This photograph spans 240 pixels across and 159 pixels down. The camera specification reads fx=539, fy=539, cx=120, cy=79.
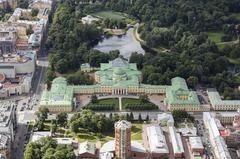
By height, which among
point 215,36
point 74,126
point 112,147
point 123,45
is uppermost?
point 112,147

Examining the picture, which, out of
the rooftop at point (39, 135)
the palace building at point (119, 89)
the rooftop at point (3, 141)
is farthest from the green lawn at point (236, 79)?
the rooftop at point (3, 141)

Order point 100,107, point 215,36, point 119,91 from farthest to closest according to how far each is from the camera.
Answer: point 215,36, point 119,91, point 100,107

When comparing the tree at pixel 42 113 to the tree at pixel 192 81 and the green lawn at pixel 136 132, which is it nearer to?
the green lawn at pixel 136 132

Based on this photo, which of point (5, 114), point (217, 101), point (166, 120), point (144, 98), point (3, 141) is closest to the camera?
point (3, 141)

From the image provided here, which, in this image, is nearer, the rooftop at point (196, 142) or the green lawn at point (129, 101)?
the rooftop at point (196, 142)

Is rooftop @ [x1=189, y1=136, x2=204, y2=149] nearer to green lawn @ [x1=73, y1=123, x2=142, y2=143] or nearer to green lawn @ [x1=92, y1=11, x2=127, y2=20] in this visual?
green lawn @ [x1=73, y1=123, x2=142, y2=143]

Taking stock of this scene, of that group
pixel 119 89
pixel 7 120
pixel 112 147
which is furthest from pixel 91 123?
pixel 119 89

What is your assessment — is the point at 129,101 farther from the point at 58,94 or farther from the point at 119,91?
the point at 58,94
